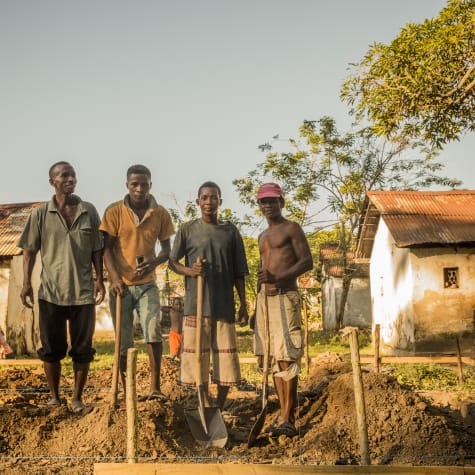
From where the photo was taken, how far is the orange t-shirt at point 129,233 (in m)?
5.61

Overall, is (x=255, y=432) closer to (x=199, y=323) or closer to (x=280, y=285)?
(x=199, y=323)

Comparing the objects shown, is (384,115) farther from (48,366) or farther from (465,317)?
(48,366)

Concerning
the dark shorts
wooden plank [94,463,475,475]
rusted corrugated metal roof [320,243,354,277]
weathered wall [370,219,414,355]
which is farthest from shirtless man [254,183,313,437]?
rusted corrugated metal roof [320,243,354,277]

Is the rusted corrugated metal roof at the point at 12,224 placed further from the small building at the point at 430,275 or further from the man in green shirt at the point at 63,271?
the man in green shirt at the point at 63,271

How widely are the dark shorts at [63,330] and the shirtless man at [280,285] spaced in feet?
4.82

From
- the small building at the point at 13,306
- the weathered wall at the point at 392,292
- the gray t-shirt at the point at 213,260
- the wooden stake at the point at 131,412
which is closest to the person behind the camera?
the wooden stake at the point at 131,412

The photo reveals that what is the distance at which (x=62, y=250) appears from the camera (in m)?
5.56

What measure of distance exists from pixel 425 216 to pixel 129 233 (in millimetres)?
12519

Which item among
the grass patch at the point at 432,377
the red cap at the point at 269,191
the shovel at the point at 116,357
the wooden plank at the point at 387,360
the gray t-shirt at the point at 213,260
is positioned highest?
the red cap at the point at 269,191

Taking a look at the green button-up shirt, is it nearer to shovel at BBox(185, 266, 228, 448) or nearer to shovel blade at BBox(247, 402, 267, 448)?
shovel at BBox(185, 266, 228, 448)

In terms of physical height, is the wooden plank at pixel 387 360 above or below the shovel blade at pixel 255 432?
above

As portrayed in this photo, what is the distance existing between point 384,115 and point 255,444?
8.38 metres

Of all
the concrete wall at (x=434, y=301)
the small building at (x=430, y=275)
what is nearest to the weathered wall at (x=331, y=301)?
the small building at (x=430, y=275)

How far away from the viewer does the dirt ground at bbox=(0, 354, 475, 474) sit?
4.59 m
